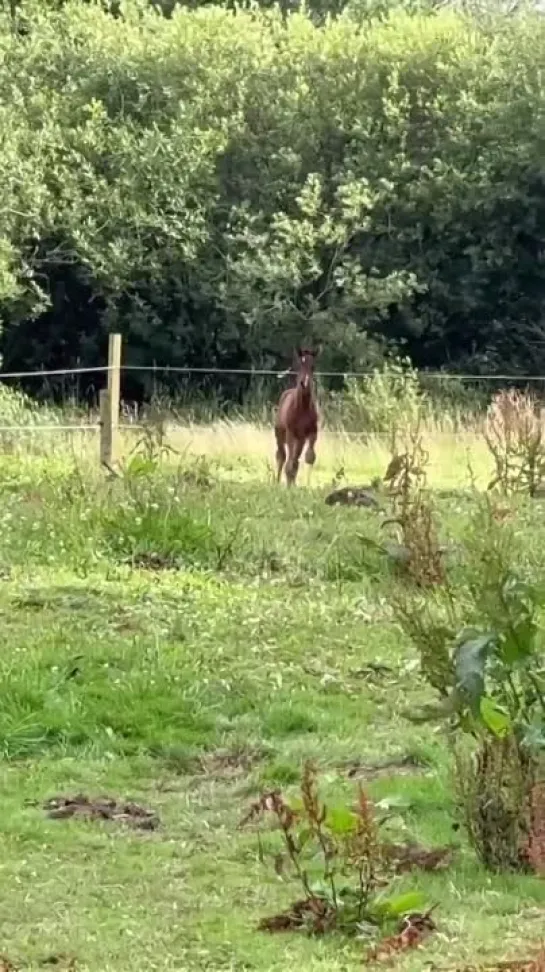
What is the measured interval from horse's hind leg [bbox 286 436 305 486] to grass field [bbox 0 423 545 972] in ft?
4.14

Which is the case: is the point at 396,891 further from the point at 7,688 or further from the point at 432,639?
the point at 7,688

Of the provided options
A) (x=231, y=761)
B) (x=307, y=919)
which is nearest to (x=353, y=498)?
(x=231, y=761)

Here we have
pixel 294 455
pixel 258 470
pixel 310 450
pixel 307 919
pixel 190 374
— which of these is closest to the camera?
pixel 307 919

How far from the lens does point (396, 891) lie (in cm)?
414

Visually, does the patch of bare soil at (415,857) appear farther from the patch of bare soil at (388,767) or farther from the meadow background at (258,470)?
the patch of bare soil at (388,767)

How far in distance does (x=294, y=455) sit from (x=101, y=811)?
27.3ft

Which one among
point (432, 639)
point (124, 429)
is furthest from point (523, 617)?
point (124, 429)

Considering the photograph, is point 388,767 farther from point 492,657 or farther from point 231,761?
point 492,657

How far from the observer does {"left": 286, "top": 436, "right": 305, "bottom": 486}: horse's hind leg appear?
12789 mm

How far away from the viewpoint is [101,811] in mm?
4969

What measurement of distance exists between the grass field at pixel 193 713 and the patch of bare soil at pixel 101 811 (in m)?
0.06

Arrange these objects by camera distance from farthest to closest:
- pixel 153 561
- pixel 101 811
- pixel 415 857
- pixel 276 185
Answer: pixel 276 185 < pixel 153 561 < pixel 101 811 < pixel 415 857

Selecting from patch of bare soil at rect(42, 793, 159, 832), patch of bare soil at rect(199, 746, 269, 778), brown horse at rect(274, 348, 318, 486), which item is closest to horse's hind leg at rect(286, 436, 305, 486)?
brown horse at rect(274, 348, 318, 486)

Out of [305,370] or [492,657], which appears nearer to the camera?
[492,657]
